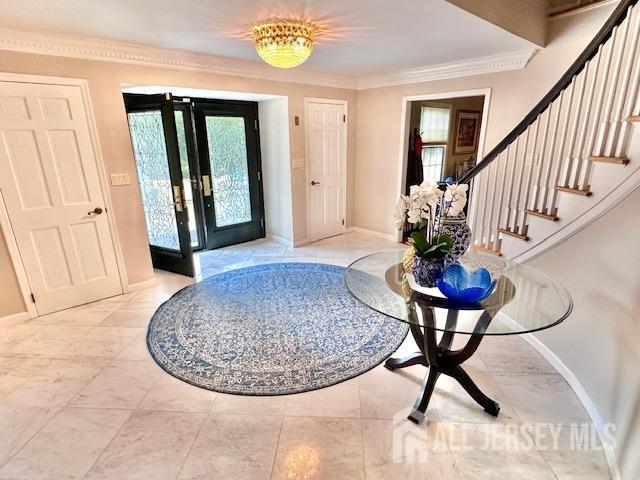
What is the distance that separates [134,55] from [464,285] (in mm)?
3281

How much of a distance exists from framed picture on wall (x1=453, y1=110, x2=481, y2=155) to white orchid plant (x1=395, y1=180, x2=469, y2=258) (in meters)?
4.29

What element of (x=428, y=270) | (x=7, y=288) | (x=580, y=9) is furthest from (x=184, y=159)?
(x=580, y=9)

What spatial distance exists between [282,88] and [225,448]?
12.4 ft

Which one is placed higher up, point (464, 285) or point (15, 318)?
point (464, 285)

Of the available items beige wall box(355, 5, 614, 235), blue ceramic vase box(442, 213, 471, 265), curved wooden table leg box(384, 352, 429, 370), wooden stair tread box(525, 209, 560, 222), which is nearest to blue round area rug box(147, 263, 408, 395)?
curved wooden table leg box(384, 352, 429, 370)

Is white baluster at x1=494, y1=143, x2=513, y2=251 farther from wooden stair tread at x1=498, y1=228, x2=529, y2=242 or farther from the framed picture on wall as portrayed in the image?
the framed picture on wall

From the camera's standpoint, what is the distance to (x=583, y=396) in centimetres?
195

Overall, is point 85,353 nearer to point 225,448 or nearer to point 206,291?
point 206,291

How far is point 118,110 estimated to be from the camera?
9.68 ft

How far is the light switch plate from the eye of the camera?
10.0ft

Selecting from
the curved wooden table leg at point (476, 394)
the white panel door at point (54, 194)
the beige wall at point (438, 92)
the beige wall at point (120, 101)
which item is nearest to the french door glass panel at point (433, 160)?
the beige wall at point (438, 92)

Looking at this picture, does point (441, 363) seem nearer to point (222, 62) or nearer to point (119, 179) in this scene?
point (119, 179)

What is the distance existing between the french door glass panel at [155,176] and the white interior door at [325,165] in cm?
184

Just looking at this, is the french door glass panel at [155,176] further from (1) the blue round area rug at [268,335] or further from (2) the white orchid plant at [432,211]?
(2) the white orchid plant at [432,211]
